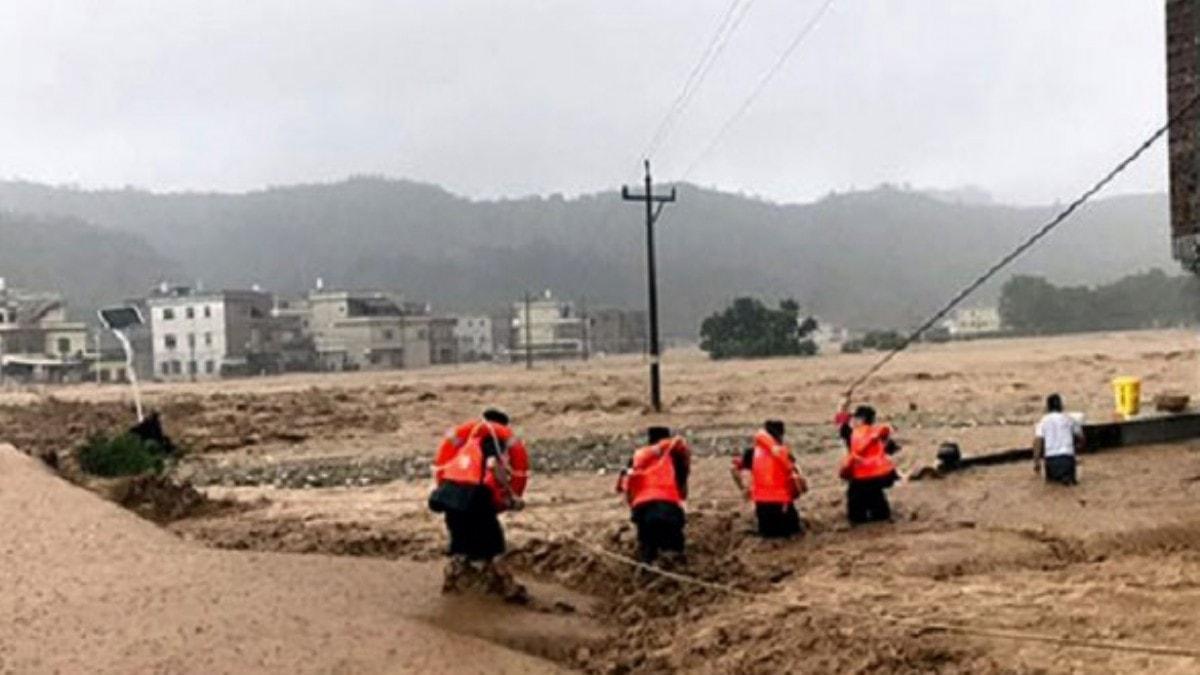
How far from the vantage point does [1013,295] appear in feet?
410

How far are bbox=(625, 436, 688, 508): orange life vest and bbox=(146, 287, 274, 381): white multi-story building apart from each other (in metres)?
97.2

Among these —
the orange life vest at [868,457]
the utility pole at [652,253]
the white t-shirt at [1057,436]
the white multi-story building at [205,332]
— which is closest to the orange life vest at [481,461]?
the orange life vest at [868,457]

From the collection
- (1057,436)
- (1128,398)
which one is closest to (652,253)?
(1128,398)

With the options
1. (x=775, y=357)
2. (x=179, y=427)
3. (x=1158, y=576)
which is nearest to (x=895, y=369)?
(x=775, y=357)

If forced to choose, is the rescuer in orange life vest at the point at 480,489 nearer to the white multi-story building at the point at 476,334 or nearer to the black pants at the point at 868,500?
the black pants at the point at 868,500

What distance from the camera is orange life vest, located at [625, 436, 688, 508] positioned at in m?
11.5

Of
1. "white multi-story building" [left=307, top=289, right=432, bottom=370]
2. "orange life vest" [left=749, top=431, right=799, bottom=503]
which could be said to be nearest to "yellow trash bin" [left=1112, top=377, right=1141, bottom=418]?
"orange life vest" [left=749, top=431, right=799, bottom=503]

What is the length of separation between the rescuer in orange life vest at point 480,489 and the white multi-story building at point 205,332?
3844 inches

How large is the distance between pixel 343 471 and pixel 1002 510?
47.8 feet

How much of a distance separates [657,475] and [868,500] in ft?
11.1

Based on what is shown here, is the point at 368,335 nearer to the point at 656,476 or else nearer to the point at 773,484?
the point at 773,484

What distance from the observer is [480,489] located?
10.5m

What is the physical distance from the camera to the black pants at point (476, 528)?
34.5 feet

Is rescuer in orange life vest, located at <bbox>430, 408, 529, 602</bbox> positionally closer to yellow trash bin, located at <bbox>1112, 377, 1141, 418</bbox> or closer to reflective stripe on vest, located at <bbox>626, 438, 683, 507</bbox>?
reflective stripe on vest, located at <bbox>626, 438, 683, 507</bbox>
